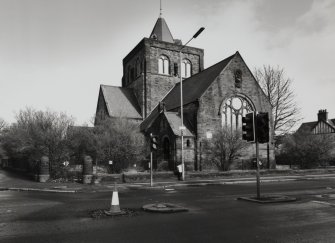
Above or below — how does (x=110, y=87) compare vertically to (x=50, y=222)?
above

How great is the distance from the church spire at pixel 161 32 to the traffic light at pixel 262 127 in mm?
37654

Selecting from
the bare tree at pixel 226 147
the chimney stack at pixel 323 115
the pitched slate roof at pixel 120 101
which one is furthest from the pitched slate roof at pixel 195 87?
the chimney stack at pixel 323 115

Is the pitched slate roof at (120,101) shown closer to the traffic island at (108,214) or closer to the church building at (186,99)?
the church building at (186,99)

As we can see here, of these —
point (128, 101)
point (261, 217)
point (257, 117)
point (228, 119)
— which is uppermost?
point (128, 101)

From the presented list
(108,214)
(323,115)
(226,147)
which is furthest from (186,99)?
(323,115)

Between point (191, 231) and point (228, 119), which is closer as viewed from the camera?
point (191, 231)

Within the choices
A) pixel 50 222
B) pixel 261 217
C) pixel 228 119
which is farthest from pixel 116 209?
pixel 228 119

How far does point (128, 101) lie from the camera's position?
1810 inches

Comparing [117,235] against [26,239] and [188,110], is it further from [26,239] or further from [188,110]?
[188,110]

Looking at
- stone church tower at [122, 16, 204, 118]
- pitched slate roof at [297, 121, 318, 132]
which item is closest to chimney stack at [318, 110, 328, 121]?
pitched slate roof at [297, 121, 318, 132]

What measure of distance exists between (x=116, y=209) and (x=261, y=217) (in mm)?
4204

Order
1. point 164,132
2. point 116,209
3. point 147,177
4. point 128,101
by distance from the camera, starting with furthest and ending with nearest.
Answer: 1. point 128,101
2. point 164,132
3. point 147,177
4. point 116,209

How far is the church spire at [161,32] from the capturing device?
48.6m

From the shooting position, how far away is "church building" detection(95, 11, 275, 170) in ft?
106
